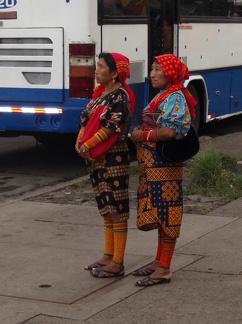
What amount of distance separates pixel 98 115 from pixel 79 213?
2717 mm

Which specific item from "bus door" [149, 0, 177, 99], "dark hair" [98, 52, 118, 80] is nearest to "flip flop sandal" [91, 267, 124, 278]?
"dark hair" [98, 52, 118, 80]

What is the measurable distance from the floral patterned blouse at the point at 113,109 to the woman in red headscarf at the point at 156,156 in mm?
157

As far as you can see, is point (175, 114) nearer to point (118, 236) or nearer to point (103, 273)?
point (118, 236)

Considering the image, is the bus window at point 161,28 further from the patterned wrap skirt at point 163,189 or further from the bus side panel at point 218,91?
the patterned wrap skirt at point 163,189

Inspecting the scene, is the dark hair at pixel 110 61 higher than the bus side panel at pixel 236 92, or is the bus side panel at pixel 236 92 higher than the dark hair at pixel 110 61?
the dark hair at pixel 110 61

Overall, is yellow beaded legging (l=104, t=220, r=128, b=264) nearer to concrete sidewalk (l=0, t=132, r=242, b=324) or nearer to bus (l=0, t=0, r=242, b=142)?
concrete sidewalk (l=0, t=132, r=242, b=324)

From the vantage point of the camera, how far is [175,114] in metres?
6.16

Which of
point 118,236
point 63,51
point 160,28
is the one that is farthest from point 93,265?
point 160,28

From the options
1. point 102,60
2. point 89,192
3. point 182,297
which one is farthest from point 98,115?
point 89,192

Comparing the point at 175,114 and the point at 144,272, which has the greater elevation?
the point at 175,114

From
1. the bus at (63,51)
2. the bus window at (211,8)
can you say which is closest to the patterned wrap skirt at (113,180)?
the bus at (63,51)

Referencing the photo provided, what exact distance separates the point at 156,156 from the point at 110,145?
34cm

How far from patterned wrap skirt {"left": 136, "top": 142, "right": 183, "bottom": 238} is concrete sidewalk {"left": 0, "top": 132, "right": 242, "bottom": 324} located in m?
0.48

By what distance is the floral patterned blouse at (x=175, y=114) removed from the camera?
616cm
